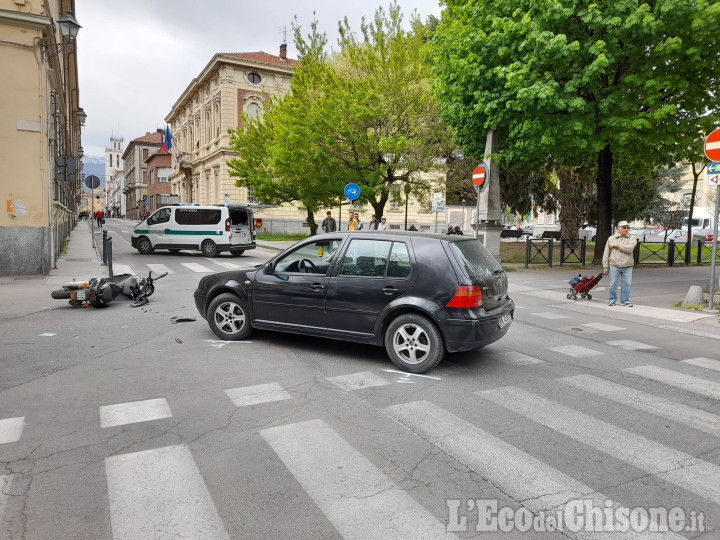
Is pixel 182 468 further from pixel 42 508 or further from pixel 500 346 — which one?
pixel 500 346

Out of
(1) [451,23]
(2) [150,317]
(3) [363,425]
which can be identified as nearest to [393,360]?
(3) [363,425]

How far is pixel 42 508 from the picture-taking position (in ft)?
10.2

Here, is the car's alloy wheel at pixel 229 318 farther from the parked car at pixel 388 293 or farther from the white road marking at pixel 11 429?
the white road marking at pixel 11 429

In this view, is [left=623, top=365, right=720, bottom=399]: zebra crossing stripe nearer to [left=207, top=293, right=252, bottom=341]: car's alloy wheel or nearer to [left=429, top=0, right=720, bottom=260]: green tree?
[left=207, top=293, right=252, bottom=341]: car's alloy wheel

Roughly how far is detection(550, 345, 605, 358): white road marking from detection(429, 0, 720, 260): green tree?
899cm

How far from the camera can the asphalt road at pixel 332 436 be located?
3.10 meters

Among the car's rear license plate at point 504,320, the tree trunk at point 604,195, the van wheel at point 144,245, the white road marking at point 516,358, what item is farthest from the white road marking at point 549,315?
the van wheel at point 144,245

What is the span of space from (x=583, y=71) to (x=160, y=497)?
608 inches

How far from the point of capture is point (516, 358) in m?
6.69

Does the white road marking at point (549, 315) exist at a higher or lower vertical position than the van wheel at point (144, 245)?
lower

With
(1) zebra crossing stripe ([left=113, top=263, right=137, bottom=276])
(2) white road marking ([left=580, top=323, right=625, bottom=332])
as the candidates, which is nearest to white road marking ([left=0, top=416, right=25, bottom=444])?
(2) white road marking ([left=580, top=323, right=625, bottom=332])

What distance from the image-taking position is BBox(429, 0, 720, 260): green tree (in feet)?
46.2

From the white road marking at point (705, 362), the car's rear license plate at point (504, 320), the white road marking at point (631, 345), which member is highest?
the car's rear license plate at point (504, 320)

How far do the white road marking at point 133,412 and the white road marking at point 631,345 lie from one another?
607 centimetres
